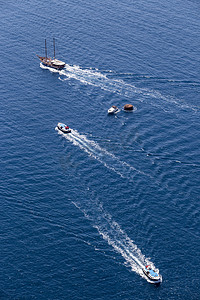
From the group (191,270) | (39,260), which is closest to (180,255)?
(191,270)

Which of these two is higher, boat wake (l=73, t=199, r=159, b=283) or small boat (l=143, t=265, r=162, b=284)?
boat wake (l=73, t=199, r=159, b=283)

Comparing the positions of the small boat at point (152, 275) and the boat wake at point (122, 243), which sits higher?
the boat wake at point (122, 243)

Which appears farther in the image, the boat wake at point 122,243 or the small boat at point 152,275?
the boat wake at point 122,243

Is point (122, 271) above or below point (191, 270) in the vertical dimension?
below

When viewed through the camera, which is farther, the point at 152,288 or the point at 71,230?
the point at 71,230

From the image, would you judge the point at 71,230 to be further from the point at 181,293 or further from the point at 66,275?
the point at 181,293

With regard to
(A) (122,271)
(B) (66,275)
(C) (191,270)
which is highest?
(C) (191,270)

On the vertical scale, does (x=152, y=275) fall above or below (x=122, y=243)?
below

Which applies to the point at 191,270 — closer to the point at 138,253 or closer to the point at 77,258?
the point at 138,253

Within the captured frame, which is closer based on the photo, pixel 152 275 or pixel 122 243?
pixel 152 275

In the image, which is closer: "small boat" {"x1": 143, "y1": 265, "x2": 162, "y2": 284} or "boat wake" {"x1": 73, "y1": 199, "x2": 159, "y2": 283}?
"small boat" {"x1": 143, "y1": 265, "x2": 162, "y2": 284}
